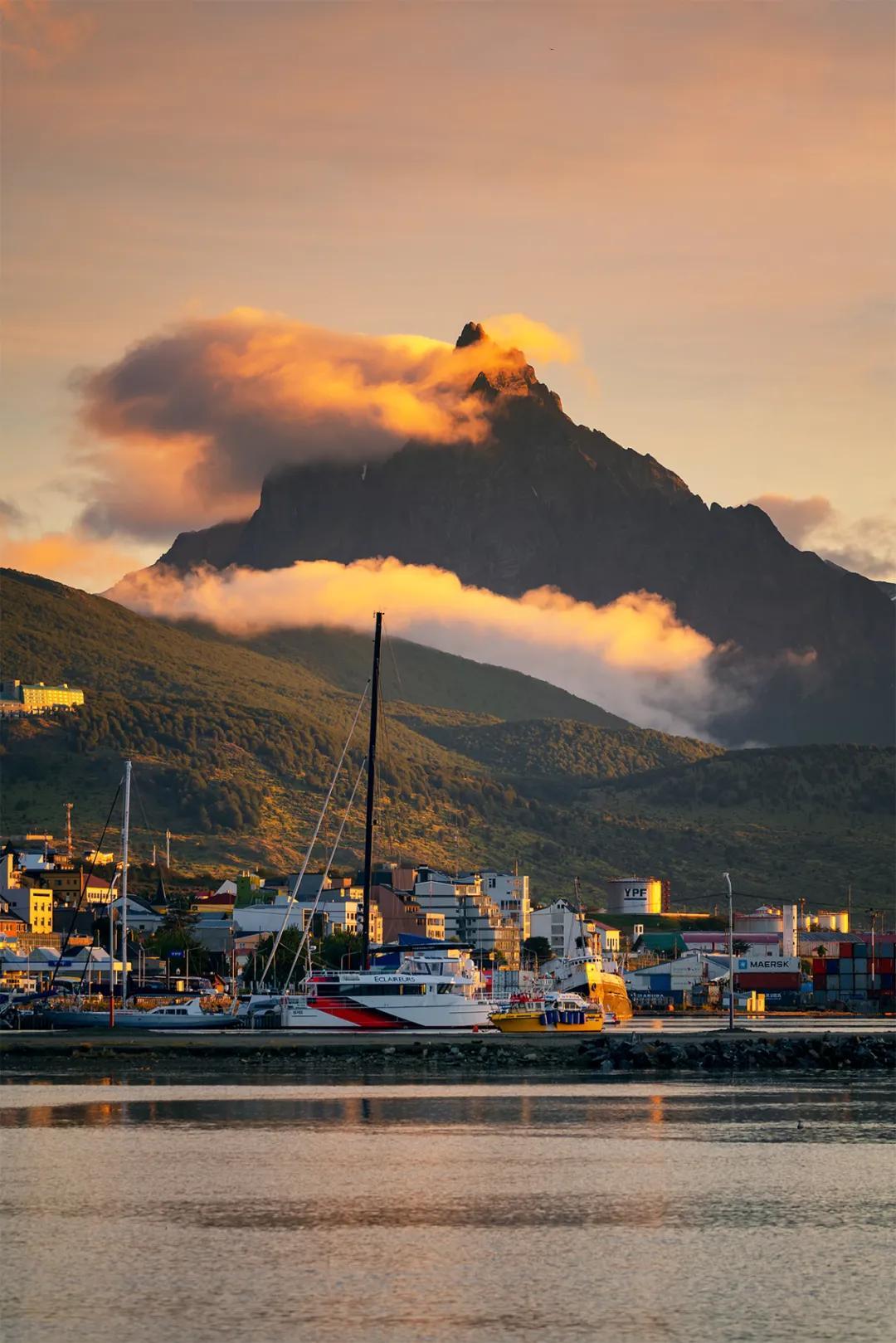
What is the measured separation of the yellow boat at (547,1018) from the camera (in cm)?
13300

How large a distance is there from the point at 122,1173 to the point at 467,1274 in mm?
19856

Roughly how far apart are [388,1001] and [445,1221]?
7843 cm

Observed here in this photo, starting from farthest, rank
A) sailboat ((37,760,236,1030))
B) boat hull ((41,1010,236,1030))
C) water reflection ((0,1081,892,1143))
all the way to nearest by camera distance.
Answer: sailboat ((37,760,236,1030))
boat hull ((41,1010,236,1030))
water reflection ((0,1081,892,1143))

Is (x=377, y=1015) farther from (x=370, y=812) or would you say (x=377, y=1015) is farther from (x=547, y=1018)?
(x=370, y=812)

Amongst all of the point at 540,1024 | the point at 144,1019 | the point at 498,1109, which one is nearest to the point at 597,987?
the point at 540,1024

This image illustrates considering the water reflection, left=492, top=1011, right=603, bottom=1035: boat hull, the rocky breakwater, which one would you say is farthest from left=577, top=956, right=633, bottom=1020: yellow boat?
the water reflection

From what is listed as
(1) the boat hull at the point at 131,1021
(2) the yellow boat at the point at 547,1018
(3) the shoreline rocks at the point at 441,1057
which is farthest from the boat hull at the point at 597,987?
(3) the shoreline rocks at the point at 441,1057

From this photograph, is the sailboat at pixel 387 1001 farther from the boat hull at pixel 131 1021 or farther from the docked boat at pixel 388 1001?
the boat hull at pixel 131 1021

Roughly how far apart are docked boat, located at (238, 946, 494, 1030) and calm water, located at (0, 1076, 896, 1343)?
45894 millimetres

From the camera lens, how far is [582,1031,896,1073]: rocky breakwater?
105 m

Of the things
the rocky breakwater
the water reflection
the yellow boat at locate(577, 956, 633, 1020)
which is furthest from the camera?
the yellow boat at locate(577, 956, 633, 1020)

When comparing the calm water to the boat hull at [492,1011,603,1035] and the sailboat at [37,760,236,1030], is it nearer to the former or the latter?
the boat hull at [492,1011,603,1035]

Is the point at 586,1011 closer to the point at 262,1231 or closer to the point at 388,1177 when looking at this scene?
the point at 388,1177

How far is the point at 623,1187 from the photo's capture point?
54.5 meters
